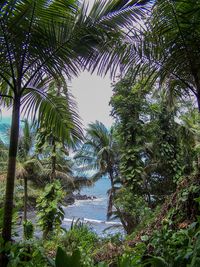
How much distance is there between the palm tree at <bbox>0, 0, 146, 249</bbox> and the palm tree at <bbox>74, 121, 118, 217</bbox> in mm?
11041

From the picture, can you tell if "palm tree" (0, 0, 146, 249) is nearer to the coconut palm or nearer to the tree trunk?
the tree trunk

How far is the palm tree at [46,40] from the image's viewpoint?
2.54 m

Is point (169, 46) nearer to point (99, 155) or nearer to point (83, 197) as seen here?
point (99, 155)

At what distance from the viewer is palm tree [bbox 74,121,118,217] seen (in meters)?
14.2

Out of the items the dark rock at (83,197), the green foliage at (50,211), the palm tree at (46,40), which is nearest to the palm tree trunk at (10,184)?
the palm tree at (46,40)

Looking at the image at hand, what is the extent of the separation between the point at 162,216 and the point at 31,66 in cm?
233

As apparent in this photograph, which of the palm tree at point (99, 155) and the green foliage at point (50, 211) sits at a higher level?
the palm tree at point (99, 155)

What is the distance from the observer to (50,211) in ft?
25.3

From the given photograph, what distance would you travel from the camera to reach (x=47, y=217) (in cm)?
777

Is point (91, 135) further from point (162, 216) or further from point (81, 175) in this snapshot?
point (162, 216)

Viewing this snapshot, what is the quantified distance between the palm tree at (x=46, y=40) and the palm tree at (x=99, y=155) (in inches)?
435

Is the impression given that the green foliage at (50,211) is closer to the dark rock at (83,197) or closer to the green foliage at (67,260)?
the green foliage at (67,260)

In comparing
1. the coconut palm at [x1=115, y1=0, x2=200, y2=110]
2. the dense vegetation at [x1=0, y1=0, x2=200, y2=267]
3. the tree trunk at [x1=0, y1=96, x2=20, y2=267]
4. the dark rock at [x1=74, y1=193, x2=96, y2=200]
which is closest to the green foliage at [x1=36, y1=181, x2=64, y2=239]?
the dense vegetation at [x1=0, y1=0, x2=200, y2=267]

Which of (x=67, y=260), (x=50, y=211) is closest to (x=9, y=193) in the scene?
(x=67, y=260)
